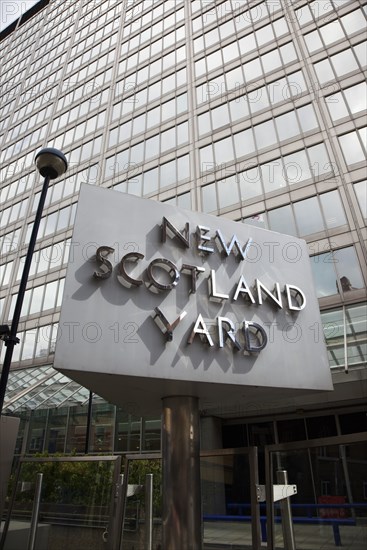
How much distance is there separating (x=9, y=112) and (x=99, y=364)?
59738mm

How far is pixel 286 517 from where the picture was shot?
5.29m

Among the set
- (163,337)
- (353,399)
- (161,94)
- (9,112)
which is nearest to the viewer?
(163,337)

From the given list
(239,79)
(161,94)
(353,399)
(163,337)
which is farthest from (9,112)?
(163,337)

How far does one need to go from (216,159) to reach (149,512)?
24288 millimetres

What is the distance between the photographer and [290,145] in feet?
81.3

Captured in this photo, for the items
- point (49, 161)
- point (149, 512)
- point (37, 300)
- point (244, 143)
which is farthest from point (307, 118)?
point (37, 300)

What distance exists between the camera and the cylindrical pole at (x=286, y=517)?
515 cm

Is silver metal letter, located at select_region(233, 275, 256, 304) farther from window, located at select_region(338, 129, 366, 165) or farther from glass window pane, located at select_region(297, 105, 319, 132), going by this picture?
glass window pane, located at select_region(297, 105, 319, 132)

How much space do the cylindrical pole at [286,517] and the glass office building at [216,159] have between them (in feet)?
39.0

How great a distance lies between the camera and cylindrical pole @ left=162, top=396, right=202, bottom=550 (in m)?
4.81

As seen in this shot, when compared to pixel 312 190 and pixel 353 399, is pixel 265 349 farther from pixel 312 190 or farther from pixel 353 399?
pixel 312 190

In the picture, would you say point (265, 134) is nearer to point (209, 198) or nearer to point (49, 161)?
point (209, 198)

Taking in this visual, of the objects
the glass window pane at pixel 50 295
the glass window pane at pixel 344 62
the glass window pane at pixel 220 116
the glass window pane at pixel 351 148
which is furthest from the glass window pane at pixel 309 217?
the glass window pane at pixel 50 295

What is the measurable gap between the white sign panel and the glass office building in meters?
11.8
